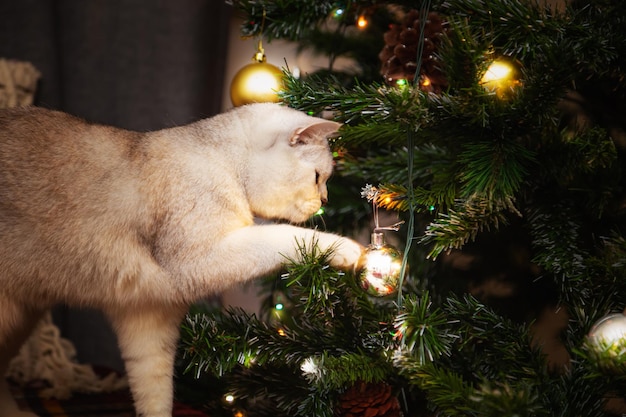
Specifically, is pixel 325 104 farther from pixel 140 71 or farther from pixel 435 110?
pixel 140 71

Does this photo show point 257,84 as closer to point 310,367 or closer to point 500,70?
point 500,70

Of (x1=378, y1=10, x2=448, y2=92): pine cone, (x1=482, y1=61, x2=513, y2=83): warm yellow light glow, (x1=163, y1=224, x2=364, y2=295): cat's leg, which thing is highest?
(x1=482, y1=61, x2=513, y2=83): warm yellow light glow

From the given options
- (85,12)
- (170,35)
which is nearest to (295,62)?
(170,35)

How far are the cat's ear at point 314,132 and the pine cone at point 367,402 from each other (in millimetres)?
380

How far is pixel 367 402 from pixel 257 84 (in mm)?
572

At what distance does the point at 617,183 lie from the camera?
0.93 metres

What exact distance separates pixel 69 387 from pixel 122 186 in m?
0.58

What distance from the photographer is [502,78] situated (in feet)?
2.86

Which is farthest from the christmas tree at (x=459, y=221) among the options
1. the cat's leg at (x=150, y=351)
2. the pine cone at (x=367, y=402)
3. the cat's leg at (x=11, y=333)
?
the cat's leg at (x=11, y=333)

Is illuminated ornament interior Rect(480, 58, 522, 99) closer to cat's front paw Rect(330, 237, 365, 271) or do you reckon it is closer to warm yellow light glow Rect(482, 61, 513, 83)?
warm yellow light glow Rect(482, 61, 513, 83)

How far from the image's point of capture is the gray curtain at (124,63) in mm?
1725

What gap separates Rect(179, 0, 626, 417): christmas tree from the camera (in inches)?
29.7

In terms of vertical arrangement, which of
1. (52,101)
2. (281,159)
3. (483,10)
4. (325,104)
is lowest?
(52,101)

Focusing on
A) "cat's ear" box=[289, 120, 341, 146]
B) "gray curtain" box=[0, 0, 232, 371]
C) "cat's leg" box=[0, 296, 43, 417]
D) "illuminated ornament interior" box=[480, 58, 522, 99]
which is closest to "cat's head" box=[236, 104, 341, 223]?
"cat's ear" box=[289, 120, 341, 146]
